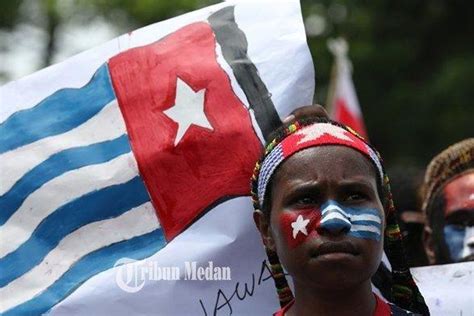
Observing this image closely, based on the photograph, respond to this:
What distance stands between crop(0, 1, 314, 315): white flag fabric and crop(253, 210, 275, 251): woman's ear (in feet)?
1.21

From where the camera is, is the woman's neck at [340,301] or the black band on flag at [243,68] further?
the black band on flag at [243,68]

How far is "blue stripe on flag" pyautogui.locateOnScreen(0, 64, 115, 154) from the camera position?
14.8 feet

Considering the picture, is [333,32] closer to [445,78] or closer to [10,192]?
[445,78]

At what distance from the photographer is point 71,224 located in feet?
14.4

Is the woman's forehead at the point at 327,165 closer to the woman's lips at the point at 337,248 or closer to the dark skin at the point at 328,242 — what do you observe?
the dark skin at the point at 328,242

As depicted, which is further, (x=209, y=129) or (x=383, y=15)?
(x=383, y=15)

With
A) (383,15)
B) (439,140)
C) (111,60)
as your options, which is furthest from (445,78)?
(111,60)

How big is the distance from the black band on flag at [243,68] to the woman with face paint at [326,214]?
47cm

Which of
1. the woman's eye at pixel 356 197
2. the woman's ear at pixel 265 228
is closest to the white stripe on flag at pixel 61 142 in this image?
the woman's ear at pixel 265 228

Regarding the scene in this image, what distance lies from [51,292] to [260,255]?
662 millimetres

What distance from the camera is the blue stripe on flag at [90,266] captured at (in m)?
4.30

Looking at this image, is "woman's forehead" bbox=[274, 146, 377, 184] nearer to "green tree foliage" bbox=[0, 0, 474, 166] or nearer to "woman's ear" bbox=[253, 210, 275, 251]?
"woman's ear" bbox=[253, 210, 275, 251]

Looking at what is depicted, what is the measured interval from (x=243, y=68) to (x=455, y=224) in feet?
3.73

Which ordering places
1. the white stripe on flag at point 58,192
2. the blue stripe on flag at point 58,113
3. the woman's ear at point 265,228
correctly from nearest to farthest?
the woman's ear at point 265,228, the white stripe on flag at point 58,192, the blue stripe on flag at point 58,113
